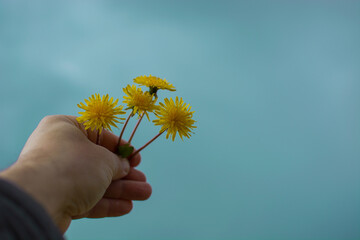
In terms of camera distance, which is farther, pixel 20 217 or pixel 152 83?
pixel 152 83

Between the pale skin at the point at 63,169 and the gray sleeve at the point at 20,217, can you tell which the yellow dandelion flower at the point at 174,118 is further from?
the gray sleeve at the point at 20,217

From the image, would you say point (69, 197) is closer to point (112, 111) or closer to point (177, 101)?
point (112, 111)

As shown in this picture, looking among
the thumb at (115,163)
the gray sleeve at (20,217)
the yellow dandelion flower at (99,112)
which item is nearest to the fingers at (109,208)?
the thumb at (115,163)

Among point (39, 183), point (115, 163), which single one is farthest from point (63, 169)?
point (115, 163)

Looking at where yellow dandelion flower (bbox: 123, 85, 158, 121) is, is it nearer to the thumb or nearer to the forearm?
the thumb

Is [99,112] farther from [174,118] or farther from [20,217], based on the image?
[20,217]

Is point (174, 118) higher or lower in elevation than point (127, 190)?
higher

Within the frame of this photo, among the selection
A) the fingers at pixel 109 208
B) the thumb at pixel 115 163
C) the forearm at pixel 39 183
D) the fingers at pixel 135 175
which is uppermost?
the fingers at pixel 135 175
